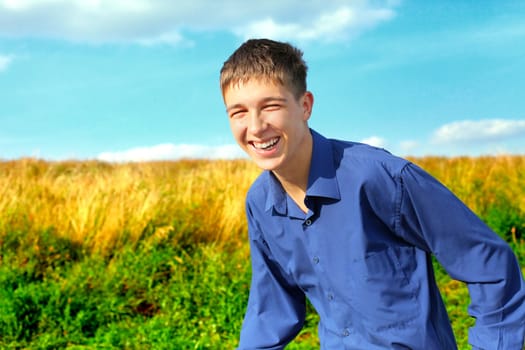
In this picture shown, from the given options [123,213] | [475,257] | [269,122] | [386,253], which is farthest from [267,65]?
[123,213]

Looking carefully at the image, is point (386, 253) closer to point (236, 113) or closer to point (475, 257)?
point (475, 257)

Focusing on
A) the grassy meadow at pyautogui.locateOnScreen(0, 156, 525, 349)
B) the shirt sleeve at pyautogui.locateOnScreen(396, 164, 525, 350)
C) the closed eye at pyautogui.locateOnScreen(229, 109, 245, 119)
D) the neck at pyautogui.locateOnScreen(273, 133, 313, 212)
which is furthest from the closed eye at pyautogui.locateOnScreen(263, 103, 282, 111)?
the grassy meadow at pyautogui.locateOnScreen(0, 156, 525, 349)

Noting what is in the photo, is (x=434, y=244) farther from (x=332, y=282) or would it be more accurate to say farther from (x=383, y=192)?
(x=332, y=282)

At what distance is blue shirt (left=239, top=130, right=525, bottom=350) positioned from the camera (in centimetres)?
209

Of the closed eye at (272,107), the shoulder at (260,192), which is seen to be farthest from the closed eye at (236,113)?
the shoulder at (260,192)

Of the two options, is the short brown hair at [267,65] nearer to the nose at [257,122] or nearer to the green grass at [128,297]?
the nose at [257,122]

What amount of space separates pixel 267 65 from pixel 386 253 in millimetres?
774

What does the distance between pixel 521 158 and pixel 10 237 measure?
38.8 feet

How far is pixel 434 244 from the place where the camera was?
213 centimetres

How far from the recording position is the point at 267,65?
2.18 m

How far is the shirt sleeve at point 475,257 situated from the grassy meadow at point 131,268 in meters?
3.05

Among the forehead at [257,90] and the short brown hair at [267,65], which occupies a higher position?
the short brown hair at [267,65]

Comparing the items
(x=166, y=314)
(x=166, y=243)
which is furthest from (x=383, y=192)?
(x=166, y=243)

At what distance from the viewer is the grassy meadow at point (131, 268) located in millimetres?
5387
